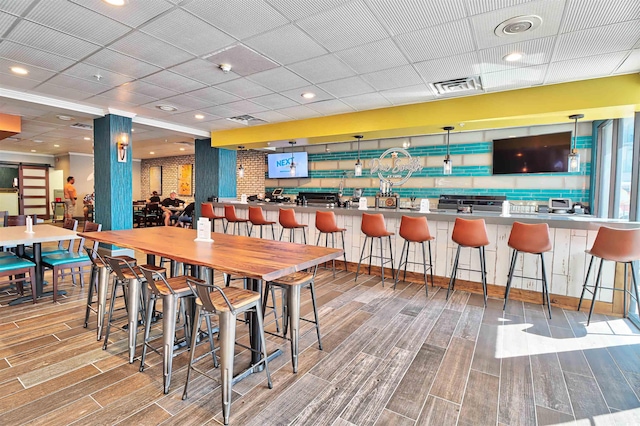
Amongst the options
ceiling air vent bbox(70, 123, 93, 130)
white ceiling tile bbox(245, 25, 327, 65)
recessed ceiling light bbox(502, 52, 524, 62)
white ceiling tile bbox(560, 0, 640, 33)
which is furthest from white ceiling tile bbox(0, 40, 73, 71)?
white ceiling tile bbox(560, 0, 640, 33)

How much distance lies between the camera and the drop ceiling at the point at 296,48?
249 centimetres

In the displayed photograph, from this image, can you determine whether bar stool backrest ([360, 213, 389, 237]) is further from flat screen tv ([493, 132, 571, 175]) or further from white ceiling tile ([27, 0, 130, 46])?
white ceiling tile ([27, 0, 130, 46])

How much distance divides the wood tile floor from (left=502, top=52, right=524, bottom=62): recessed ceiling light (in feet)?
9.00

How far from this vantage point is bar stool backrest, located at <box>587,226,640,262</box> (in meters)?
2.98

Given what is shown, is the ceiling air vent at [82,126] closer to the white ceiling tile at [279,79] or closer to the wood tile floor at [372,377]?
the wood tile floor at [372,377]

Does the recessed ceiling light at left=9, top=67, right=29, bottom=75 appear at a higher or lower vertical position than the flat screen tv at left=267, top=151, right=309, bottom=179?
higher

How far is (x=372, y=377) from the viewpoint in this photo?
2271 millimetres

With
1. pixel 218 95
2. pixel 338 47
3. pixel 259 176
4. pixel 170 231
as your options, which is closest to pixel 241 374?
pixel 170 231

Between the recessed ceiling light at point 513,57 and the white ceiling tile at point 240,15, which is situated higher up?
the white ceiling tile at point 240,15

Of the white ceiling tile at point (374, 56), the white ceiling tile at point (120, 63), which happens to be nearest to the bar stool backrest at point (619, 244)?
the white ceiling tile at point (374, 56)

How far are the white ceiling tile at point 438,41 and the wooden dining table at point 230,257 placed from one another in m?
2.09

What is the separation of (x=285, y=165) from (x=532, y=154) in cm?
579

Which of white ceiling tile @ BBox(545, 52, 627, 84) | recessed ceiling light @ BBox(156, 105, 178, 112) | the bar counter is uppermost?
recessed ceiling light @ BBox(156, 105, 178, 112)

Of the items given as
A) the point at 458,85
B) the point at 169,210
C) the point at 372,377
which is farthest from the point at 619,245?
the point at 169,210
